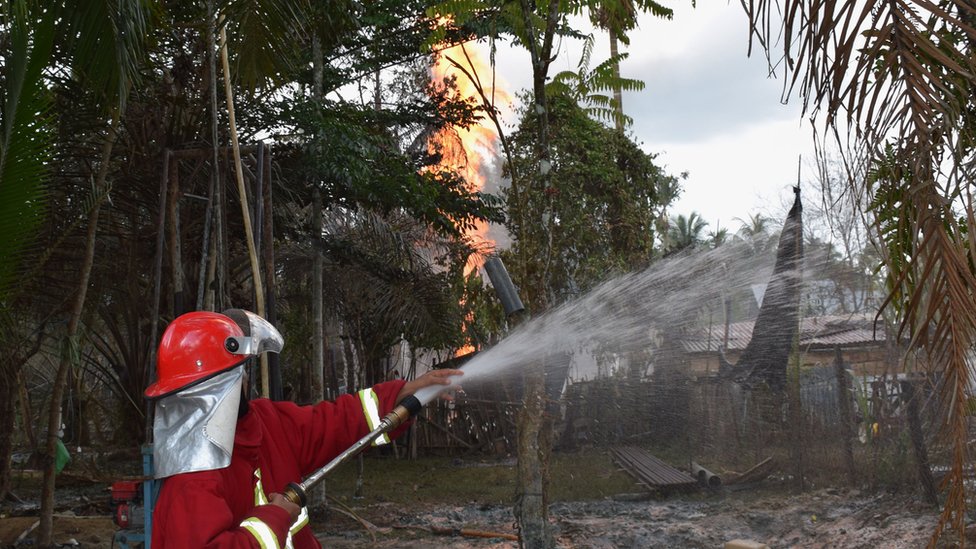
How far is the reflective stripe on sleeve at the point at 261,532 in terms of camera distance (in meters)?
2.46

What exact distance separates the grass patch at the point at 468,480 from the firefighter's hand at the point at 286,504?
677 centimetres

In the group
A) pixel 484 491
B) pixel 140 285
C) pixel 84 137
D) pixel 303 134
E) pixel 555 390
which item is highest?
pixel 303 134

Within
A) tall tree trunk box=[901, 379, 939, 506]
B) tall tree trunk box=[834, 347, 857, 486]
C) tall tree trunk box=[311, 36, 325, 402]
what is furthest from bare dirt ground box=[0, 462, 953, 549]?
tall tree trunk box=[311, 36, 325, 402]

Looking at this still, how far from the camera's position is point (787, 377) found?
31.8ft

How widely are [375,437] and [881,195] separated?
194cm

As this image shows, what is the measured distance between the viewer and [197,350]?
108 inches

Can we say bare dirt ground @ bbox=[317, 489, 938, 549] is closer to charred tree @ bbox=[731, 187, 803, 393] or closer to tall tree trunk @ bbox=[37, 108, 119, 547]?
charred tree @ bbox=[731, 187, 803, 393]

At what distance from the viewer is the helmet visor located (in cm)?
280

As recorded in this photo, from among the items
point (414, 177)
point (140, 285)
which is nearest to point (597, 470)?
point (414, 177)

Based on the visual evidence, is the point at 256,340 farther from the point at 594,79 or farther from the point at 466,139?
the point at 466,139

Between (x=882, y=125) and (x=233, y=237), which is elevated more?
(x=233, y=237)

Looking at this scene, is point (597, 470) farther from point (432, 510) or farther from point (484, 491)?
point (432, 510)

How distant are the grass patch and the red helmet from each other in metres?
6.68

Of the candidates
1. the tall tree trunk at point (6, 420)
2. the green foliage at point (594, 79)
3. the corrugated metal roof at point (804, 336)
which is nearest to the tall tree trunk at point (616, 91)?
the green foliage at point (594, 79)
